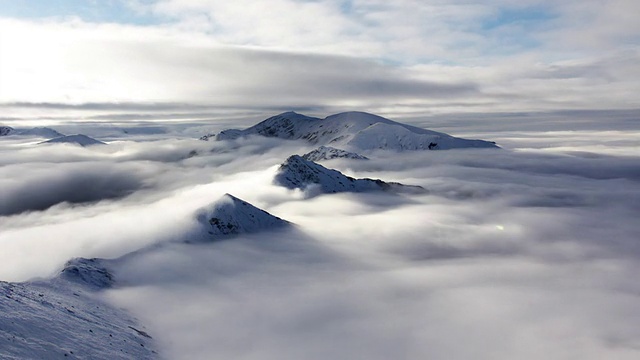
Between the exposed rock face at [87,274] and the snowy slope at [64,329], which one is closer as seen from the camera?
the snowy slope at [64,329]

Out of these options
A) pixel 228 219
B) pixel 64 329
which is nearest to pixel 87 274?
pixel 64 329

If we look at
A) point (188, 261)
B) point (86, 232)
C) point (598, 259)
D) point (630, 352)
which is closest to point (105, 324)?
point (188, 261)

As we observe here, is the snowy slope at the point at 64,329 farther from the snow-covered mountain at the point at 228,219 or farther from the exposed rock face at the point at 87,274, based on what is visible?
the snow-covered mountain at the point at 228,219

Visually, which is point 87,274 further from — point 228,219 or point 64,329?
point 228,219

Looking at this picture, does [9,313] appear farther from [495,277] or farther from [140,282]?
[495,277]

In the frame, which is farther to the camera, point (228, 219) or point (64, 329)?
point (228, 219)

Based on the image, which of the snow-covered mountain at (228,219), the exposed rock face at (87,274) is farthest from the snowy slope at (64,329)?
the snow-covered mountain at (228,219)
